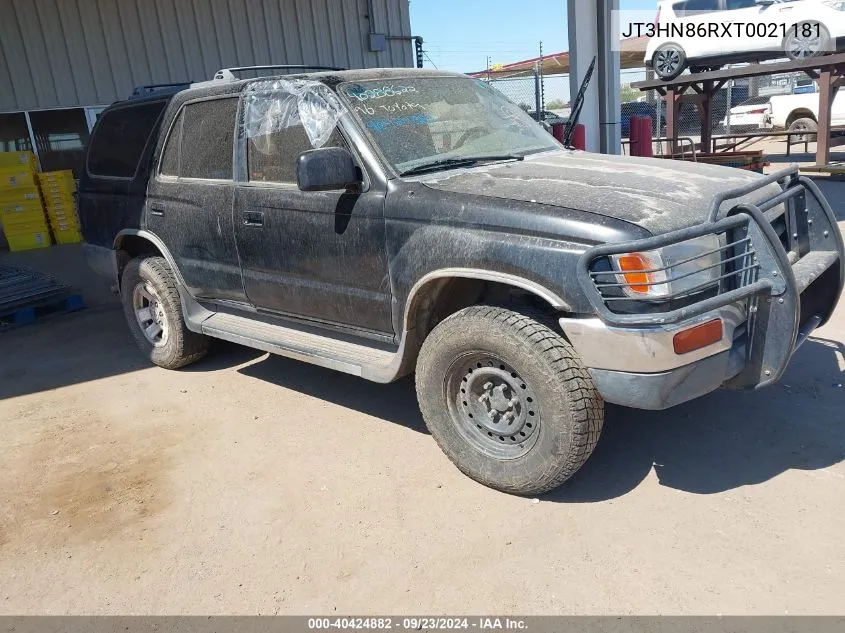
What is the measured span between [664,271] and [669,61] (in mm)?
14275

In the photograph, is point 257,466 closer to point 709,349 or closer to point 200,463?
point 200,463

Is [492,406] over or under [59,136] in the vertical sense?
under

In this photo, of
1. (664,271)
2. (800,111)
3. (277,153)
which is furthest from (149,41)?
(800,111)

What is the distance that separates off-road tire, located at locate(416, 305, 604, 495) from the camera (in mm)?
3010

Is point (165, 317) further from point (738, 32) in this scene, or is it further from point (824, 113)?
point (738, 32)

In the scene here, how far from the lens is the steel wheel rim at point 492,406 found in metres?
3.24

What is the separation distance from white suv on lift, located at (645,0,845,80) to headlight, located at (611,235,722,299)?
526 inches

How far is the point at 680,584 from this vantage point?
2695 mm

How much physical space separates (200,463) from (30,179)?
9156 millimetres

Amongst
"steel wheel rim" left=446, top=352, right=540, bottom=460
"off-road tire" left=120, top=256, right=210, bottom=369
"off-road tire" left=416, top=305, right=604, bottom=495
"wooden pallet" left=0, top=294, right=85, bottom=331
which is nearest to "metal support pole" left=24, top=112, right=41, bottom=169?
"wooden pallet" left=0, top=294, right=85, bottom=331

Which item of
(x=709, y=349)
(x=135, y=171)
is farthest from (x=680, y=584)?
(x=135, y=171)

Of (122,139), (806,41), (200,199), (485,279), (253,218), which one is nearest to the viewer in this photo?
(485,279)

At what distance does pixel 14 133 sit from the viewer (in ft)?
37.7

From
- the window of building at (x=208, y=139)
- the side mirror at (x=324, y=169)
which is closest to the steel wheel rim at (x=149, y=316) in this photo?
the window of building at (x=208, y=139)
